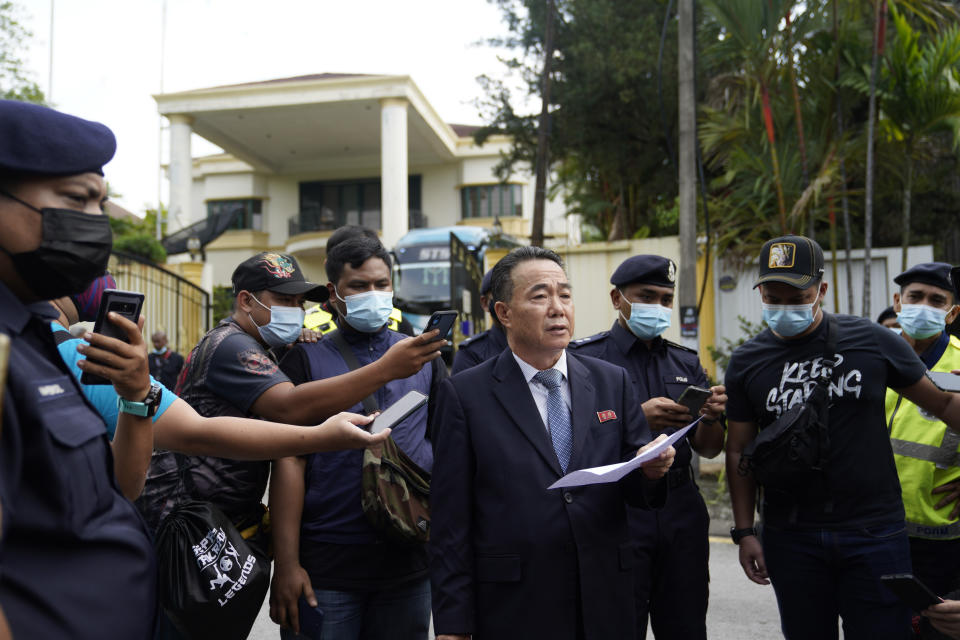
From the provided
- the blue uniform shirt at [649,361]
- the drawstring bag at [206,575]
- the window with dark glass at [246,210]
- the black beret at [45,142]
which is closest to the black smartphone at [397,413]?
the drawstring bag at [206,575]

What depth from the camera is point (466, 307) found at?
11.8 m

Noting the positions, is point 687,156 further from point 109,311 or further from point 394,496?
point 109,311

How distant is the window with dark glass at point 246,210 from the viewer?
31.2 meters

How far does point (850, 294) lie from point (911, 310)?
18.4ft

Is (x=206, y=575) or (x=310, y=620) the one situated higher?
(x=206, y=575)

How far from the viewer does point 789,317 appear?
3.18m

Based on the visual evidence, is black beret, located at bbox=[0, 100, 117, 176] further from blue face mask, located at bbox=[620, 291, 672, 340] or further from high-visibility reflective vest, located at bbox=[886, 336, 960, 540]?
high-visibility reflective vest, located at bbox=[886, 336, 960, 540]

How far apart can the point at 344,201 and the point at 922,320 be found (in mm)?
29225

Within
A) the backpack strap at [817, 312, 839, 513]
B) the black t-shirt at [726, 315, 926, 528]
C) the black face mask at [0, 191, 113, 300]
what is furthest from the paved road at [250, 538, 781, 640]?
the black face mask at [0, 191, 113, 300]

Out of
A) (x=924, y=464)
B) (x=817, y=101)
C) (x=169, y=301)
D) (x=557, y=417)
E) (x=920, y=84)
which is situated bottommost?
(x=924, y=464)

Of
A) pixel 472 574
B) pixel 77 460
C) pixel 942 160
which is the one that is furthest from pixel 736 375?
pixel 942 160

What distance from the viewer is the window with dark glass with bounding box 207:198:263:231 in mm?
31203

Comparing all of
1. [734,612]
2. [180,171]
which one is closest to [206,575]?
[734,612]

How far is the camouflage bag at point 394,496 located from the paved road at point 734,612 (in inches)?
105
